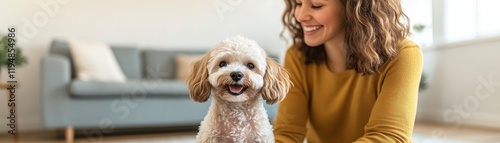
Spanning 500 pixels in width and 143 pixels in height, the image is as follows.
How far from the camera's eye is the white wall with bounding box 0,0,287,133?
11.7ft

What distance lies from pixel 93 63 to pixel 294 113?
2.35 meters

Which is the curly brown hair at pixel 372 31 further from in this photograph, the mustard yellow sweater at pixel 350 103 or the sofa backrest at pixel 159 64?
the sofa backrest at pixel 159 64

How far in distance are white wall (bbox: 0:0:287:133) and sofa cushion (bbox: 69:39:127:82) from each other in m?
0.45

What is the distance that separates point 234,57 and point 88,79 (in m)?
2.46

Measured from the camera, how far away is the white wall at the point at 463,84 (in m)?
3.20

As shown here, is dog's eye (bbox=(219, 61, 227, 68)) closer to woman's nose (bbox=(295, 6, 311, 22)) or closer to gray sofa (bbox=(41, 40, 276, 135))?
woman's nose (bbox=(295, 6, 311, 22))

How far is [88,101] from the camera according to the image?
2.92m

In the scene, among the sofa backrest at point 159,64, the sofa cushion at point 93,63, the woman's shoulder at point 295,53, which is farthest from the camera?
the sofa backrest at point 159,64

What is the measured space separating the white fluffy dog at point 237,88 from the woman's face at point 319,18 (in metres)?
0.24

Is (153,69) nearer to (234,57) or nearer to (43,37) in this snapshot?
(43,37)

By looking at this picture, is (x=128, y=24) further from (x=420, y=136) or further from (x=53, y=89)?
(x=420, y=136)

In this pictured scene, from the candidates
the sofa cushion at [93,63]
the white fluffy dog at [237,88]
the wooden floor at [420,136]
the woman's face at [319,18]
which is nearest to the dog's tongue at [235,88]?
the white fluffy dog at [237,88]

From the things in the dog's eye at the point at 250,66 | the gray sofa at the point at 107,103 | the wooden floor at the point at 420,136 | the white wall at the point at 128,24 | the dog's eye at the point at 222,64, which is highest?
the white wall at the point at 128,24

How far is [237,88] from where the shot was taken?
32.1 inches
